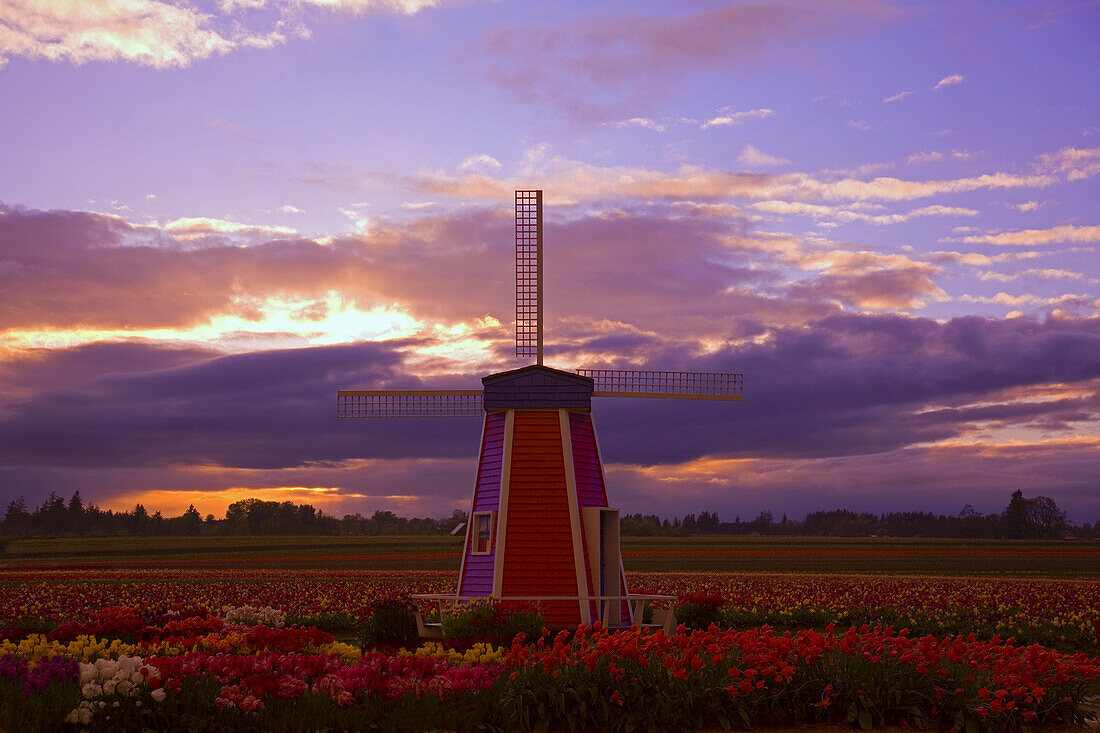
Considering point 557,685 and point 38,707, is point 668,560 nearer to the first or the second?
point 557,685

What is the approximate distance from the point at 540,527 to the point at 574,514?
721 mm

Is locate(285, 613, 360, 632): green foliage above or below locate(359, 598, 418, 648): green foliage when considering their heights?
below

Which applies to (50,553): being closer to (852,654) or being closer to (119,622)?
(119,622)

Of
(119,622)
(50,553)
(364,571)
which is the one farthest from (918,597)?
(50,553)

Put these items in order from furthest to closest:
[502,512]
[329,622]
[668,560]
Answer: [668,560] < [329,622] < [502,512]

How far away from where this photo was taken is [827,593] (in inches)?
1107

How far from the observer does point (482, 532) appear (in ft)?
70.9

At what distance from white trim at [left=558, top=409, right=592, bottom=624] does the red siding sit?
10cm

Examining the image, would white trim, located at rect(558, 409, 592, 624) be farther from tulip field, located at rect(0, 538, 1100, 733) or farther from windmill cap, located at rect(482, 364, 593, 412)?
tulip field, located at rect(0, 538, 1100, 733)

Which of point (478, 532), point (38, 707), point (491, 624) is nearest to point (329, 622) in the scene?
point (478, 532)

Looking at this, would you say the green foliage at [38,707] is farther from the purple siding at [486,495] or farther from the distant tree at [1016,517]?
the distant tree at [1016,517]

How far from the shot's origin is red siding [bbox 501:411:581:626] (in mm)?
20375

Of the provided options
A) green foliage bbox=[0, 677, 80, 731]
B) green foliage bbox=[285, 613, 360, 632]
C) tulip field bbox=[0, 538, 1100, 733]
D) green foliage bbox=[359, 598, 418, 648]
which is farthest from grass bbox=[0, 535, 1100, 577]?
green foliage bbox=[0, 677, 80, 731]

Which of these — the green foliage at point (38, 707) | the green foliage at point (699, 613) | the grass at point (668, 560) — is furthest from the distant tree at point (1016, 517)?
the green foliage at point (38, 707)
